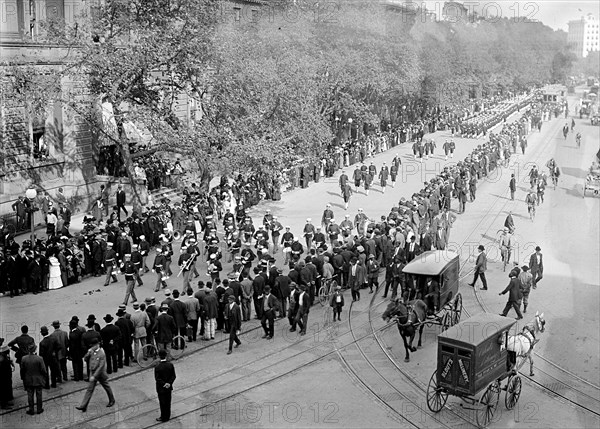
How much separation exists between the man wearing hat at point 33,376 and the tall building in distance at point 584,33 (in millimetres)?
→ 154391

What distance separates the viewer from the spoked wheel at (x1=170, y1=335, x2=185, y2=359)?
2011 cm

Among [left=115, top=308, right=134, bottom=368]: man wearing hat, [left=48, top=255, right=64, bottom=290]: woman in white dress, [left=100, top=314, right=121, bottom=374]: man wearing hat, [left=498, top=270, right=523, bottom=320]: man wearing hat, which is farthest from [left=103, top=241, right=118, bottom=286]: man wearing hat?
[left=498, top=270, right=523, bottom=320]: man wearing hat

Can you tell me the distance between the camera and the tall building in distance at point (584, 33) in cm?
15812

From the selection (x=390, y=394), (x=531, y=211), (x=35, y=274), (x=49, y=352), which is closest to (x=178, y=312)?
(x=49, y=352)

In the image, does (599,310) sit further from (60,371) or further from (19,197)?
(19,197)

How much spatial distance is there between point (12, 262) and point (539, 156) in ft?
145

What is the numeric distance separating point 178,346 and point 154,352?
700mm

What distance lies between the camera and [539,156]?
5988cm

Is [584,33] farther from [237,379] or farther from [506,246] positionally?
[237,379]

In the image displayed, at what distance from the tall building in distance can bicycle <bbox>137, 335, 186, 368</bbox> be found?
15023cm

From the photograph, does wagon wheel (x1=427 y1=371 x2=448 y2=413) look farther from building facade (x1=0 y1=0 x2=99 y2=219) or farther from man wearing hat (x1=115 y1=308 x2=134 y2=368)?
building facade (x1=0 y1=0 x2=99 y2=219)

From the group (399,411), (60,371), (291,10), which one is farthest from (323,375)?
(291,10)

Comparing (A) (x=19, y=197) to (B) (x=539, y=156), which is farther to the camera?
(B) (x=539, y=156)

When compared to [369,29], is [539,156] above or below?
below
